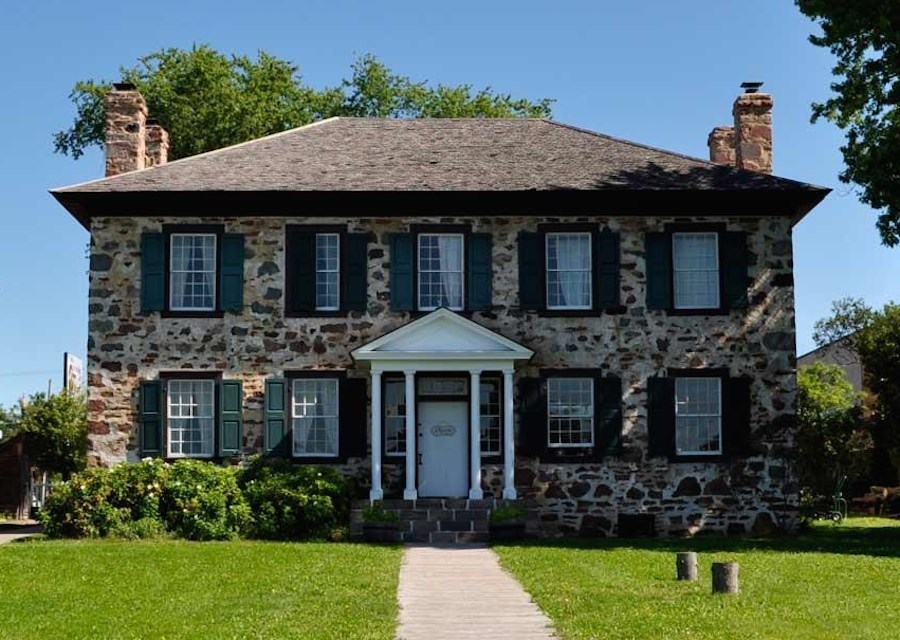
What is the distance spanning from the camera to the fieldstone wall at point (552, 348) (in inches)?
900

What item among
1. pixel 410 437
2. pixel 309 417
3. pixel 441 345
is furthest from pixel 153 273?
pixel 410 437

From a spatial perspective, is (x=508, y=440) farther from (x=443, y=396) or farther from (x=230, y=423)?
(x=230, y=423)

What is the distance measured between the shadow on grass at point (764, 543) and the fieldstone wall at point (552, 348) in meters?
1.07

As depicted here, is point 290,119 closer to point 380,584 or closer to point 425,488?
point 425,488

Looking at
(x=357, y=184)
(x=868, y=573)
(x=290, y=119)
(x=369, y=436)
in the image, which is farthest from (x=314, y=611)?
(x=290, y=119)

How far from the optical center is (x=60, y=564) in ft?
53.7

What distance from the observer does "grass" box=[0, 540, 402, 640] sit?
35.8ft

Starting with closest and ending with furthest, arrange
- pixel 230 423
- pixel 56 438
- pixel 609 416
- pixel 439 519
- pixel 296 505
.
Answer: pixel 296 505, pixel 439 519, pixel 230 423, pixel 609 416, pixel 56 438

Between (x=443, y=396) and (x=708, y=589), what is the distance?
34.0 feet

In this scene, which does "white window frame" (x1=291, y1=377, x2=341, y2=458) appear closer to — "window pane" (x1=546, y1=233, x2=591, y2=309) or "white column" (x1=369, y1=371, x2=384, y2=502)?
"white column" (x1=369, y1=371, x2=384, y2=502)

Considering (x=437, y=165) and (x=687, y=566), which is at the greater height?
(x=437, y=165)

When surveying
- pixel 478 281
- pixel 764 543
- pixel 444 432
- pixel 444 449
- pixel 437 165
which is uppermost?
pixel 437 165

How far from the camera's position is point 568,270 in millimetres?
23391

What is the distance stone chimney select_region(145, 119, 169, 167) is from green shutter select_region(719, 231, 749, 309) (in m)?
11.8
